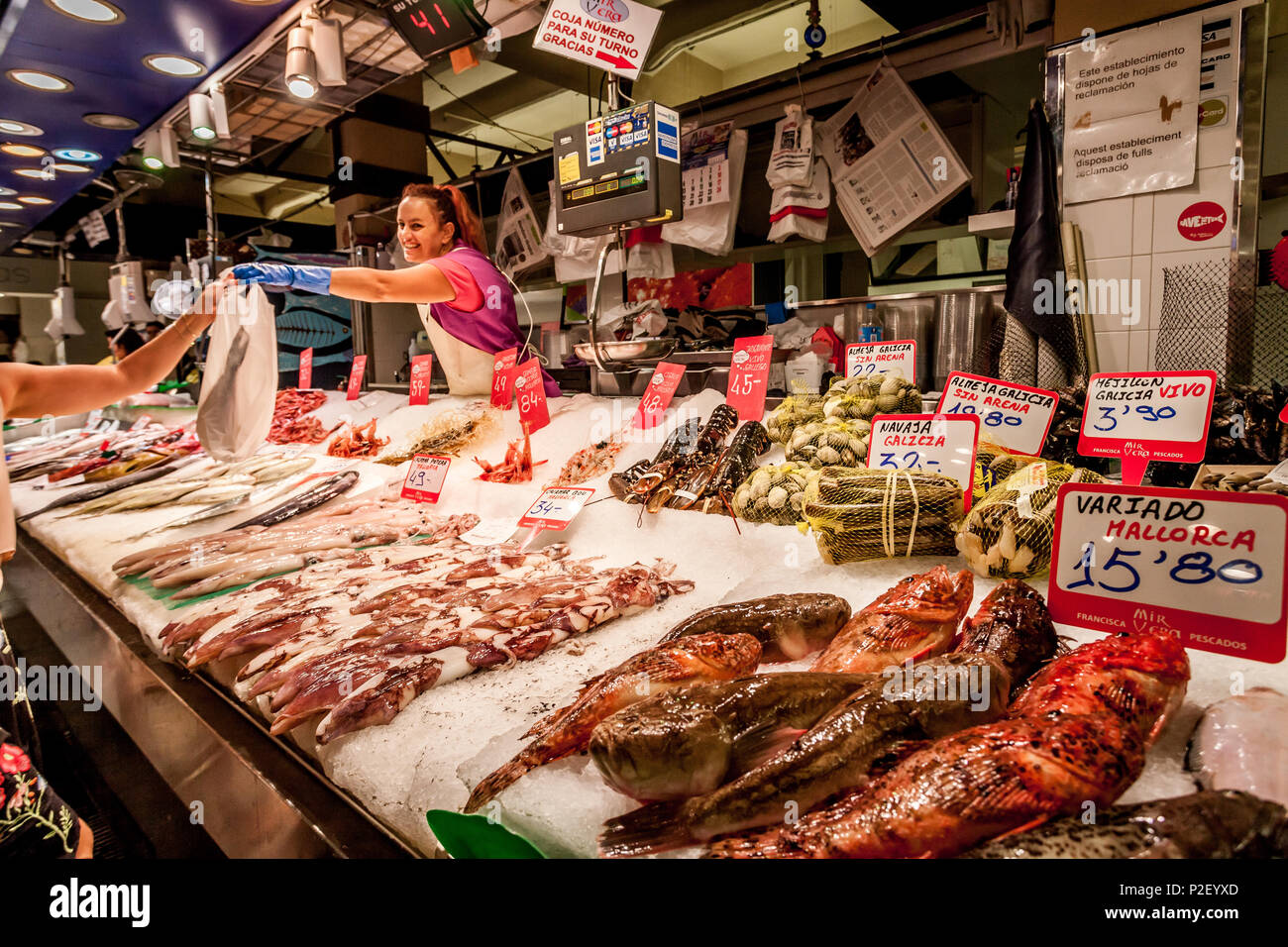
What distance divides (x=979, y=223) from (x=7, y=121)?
7.57m

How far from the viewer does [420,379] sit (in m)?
4.36

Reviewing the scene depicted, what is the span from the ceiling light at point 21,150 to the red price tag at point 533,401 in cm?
636

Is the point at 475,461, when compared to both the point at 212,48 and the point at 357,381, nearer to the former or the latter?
the point at 357,381

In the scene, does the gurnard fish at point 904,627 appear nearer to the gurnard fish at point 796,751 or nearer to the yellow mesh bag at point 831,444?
the gurnard fish at point 796,751

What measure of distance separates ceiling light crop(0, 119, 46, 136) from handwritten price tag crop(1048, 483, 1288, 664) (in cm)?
801

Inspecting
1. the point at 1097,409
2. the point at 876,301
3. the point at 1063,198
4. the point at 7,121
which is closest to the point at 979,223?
the point at 1063,198

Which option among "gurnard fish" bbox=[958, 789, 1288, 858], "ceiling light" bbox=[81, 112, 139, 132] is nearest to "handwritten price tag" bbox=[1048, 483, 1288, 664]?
"gurnard fish" bbox=[958, 789, 1288, 858]

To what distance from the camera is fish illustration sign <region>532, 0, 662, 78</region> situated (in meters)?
2.91

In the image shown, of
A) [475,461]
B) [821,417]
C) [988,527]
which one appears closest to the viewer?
[988,527]

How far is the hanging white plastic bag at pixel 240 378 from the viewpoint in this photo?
3.06 m

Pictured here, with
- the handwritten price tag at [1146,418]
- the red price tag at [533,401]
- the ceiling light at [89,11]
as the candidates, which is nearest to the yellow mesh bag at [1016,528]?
the handwritten price tag at [1146,418]

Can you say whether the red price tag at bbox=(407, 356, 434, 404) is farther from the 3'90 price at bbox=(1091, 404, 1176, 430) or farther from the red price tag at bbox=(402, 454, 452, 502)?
the 3'90 price at bbox=(1091, 404, 1176, 430)

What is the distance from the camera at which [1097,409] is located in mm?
1914
